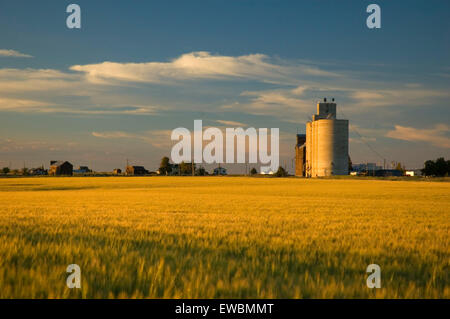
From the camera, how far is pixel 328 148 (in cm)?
10931

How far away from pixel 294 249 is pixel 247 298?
3625 mm

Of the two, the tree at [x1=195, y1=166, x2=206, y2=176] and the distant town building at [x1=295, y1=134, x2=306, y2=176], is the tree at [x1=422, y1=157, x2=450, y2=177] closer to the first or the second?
the distant town building at [x1=295, y1=134, x2=306, y2=176]

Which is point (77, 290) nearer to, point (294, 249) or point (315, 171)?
point (294, 249)

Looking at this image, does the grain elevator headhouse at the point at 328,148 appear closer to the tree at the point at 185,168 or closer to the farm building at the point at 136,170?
the tree at the point at 185,168

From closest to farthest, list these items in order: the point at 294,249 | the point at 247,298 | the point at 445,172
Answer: the point at 247,298
the point at 294,249
the point at 445,172

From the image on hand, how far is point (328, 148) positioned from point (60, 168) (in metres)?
119

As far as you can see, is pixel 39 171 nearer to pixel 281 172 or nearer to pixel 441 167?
pixel 281 172

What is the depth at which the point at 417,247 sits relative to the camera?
8352 millimetres

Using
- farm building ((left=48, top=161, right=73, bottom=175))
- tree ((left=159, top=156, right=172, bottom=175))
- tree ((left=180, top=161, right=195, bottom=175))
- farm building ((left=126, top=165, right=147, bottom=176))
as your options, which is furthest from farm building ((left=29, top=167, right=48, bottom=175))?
tree ((left=180, top=161, right=195, bottom=175))

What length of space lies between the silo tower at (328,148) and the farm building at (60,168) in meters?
111

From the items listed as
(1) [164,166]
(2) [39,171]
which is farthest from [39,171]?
(1) [164,166]

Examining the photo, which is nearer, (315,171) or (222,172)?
(315,171)

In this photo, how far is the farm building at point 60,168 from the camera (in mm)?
159762
